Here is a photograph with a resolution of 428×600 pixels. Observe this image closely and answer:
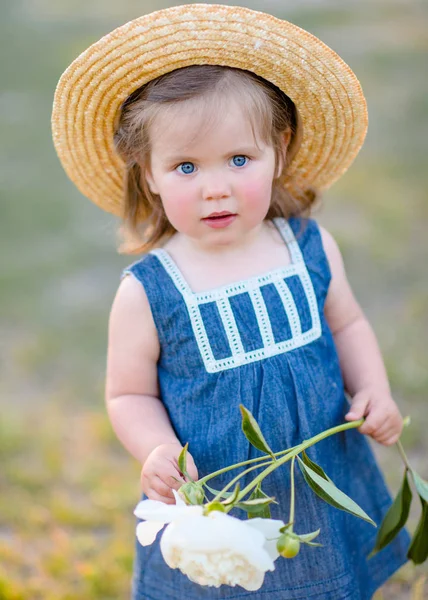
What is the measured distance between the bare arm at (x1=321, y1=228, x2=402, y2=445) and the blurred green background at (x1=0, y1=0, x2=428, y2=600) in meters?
0.25

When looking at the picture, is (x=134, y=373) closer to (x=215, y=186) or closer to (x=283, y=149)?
(x=215, y=186)

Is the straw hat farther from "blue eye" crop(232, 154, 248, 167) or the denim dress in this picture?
the denim dress

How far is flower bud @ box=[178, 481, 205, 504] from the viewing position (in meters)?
1.15

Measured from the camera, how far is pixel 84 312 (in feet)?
11.8

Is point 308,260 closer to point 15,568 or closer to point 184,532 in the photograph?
point 184,532

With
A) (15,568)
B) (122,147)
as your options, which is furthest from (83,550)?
(122,147)

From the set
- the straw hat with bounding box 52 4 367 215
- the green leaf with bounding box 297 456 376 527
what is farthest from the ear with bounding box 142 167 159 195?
the green leaf with bounding box 297 456 376 527

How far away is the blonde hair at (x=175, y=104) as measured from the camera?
144 centimetres

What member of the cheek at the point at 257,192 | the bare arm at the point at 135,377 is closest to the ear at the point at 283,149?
the cheek at the point at 257,192

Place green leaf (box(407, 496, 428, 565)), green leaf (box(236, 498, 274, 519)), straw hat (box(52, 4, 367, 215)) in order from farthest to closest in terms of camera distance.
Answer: green leaf (box(407, 496, 428, 565)) → straw hat (box(52, 4, 367, 215)) → green leaf (box(236, 498, 274, 519))

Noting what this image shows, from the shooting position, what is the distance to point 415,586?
1970mm

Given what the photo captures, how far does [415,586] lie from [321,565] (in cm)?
53

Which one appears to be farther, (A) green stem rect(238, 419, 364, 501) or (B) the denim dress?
(B) the denim dress

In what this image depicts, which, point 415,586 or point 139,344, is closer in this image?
point 139,344
